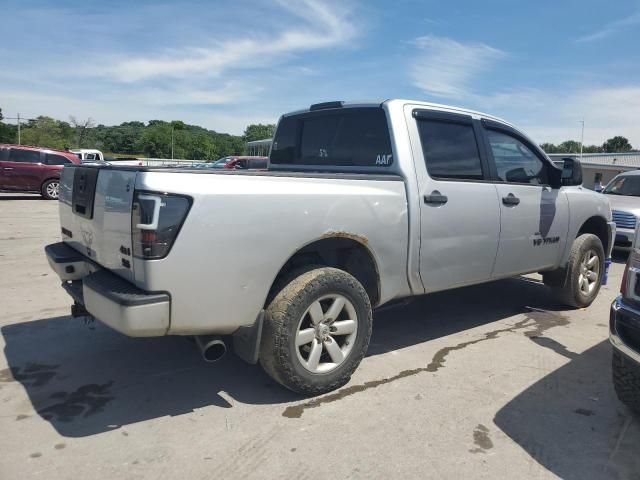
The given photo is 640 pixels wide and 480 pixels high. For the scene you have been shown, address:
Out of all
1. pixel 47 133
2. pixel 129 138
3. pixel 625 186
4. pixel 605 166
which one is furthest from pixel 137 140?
pixel 625 186

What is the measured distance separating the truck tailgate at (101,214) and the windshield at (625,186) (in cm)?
1036

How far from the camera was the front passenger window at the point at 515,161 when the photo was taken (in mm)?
4656

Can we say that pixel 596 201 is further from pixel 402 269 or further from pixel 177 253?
pixel 177 253

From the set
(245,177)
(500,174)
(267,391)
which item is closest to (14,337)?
(267,391)

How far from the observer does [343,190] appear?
337 cm

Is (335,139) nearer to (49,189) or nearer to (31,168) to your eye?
(31,168)

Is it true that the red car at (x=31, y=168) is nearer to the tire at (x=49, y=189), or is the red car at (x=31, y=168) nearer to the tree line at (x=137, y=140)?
the tire at (x=49, y=189)

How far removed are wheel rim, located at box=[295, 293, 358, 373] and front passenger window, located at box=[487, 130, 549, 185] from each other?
211 cm

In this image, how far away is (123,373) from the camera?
12.1ft

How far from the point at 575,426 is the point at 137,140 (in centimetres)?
10253

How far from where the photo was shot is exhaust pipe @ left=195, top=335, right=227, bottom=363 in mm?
2986

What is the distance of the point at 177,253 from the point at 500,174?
122 inches

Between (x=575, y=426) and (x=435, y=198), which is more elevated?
(x=435, y=198)

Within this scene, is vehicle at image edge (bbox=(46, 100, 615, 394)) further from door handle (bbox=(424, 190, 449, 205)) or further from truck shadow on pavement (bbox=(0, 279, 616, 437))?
truck shadow on pavement (bbox=(0, 279, 616, 437))
